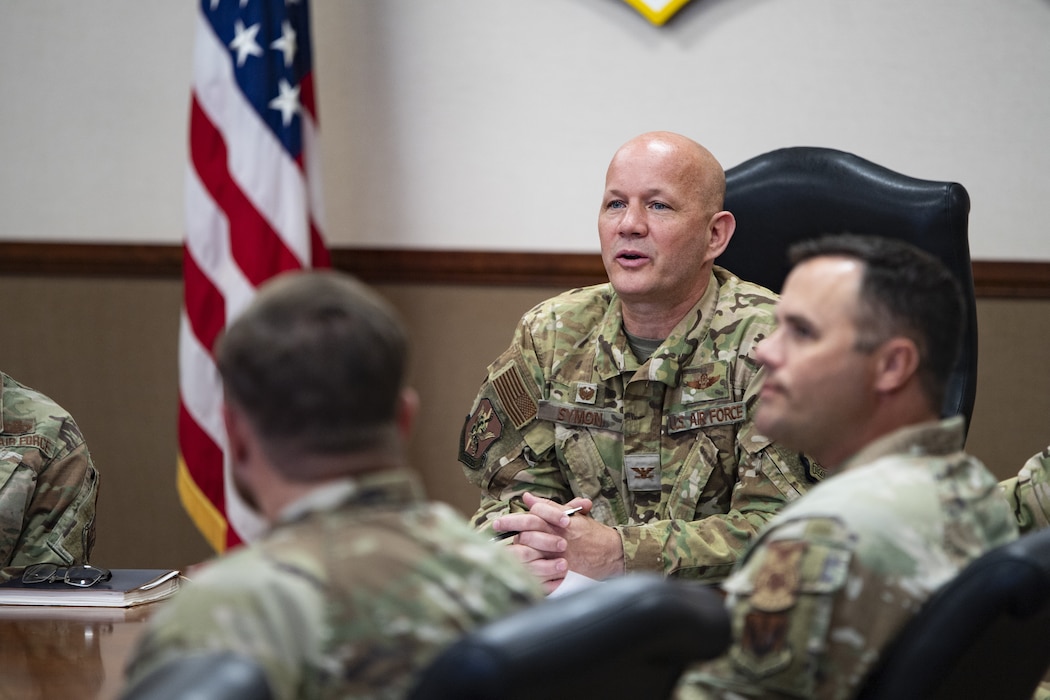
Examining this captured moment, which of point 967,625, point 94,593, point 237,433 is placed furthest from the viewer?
point 94,593

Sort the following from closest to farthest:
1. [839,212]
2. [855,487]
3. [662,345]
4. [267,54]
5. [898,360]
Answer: [855,487] < [898,360] < [662,345] < [839,212] < [267,54]

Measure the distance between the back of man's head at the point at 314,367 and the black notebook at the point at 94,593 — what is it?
1.03 m

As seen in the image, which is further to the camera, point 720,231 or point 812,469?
point 720,231

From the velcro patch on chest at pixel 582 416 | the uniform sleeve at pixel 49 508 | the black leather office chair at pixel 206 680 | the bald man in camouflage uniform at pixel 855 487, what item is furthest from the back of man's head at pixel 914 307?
the uniform sleeve at pixel 49 508

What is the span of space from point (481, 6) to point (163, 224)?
1.27 metres

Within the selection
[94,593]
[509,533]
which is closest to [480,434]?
[509,533]

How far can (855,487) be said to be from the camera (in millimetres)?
1367

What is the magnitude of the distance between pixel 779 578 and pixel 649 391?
1224 millimetres

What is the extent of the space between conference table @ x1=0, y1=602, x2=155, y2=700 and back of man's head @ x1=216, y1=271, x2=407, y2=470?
54cm

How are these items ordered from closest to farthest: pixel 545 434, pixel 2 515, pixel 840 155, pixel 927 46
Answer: pixel 2 515
pixel 545 434
pixel 840 155
pixel 927 46

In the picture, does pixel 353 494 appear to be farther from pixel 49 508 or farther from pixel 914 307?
pixel 49 508

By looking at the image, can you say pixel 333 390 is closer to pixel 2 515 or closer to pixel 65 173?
pixel 2 515

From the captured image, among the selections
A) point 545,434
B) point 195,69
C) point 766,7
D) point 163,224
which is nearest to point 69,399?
point 163,224

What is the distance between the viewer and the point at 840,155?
2.74m
